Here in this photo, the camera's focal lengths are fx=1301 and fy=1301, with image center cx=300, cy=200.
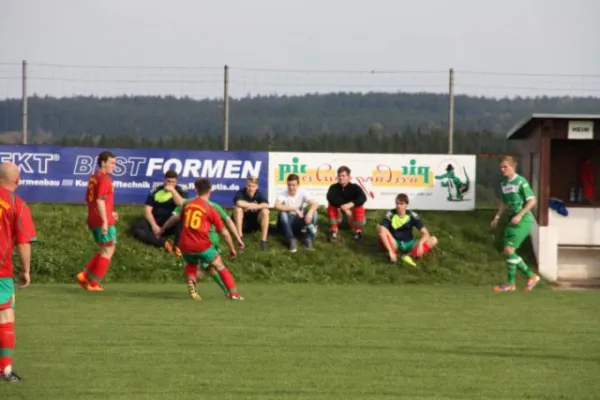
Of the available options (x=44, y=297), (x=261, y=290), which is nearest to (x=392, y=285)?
(x=261, y=290)

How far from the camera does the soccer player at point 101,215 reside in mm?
17109

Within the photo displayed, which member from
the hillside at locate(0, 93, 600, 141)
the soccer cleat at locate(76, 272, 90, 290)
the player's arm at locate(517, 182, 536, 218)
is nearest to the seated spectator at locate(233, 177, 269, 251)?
the hillside at locate(0, 93, 600, 141)

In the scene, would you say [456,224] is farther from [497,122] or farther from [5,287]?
[5,287]

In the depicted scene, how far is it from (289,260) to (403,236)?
77.0 inches

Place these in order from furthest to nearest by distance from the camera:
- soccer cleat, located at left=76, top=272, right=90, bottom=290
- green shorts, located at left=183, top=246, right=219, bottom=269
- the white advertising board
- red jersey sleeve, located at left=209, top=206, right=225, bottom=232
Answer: the white advertising board, soccer cleat, located at left=76, top=272, right=90, bottom=290, green shorts, located at left=183, top=246, right=219, bottom=269, red jersey sleeve, located at left=209, top=206, right=225, bottom=232

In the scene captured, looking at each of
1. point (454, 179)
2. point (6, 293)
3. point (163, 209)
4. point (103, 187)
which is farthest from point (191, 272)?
point (454, 179)

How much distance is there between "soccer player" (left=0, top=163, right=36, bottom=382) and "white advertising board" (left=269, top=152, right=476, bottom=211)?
581 inches

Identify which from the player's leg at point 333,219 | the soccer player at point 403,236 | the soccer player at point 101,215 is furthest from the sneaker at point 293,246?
the soccer player at point 101,215

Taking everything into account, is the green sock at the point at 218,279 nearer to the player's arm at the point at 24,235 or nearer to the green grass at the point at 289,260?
the green grass at the point at 289,260

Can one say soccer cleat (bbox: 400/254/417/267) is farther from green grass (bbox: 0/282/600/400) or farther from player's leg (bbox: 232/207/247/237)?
green grass (bbox: 0/282/600/400)

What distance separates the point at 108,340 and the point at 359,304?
5252 mm

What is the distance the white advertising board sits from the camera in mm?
23891

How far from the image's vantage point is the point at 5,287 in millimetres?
9062

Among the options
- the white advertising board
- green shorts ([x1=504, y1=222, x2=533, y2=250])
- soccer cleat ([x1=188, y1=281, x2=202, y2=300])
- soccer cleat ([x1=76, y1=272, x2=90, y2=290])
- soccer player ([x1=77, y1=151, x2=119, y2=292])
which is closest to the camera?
soccer cleat ([x1=188, y1=281, x2=202, y2=300])
